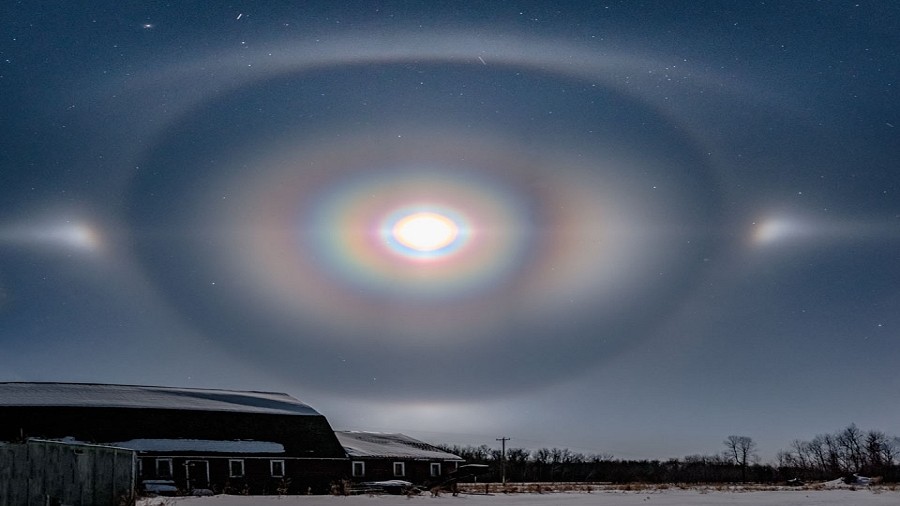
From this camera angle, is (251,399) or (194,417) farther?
(251,399)

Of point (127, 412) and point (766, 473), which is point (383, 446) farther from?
point (766, 473)

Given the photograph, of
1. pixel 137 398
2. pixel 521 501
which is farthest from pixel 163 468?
pixel 521 501

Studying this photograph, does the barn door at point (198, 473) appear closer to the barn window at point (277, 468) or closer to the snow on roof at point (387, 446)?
the barn window at point (277, 468)

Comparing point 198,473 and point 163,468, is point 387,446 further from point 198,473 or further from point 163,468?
point 163,468

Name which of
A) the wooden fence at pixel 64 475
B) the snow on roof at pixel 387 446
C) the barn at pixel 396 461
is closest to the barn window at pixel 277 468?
the barn at pixel 396 461

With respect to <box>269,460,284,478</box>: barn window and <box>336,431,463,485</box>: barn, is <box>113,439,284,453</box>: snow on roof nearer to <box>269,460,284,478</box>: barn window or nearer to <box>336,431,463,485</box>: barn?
<box>269,460,284,478</box>: barn window

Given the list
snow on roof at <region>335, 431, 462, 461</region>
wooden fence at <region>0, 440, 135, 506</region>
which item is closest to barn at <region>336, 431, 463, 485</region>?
snow on roof at <region>335, 431, 462, 461</region>

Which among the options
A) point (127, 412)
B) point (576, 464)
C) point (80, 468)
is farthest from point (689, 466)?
point (80, 468)
